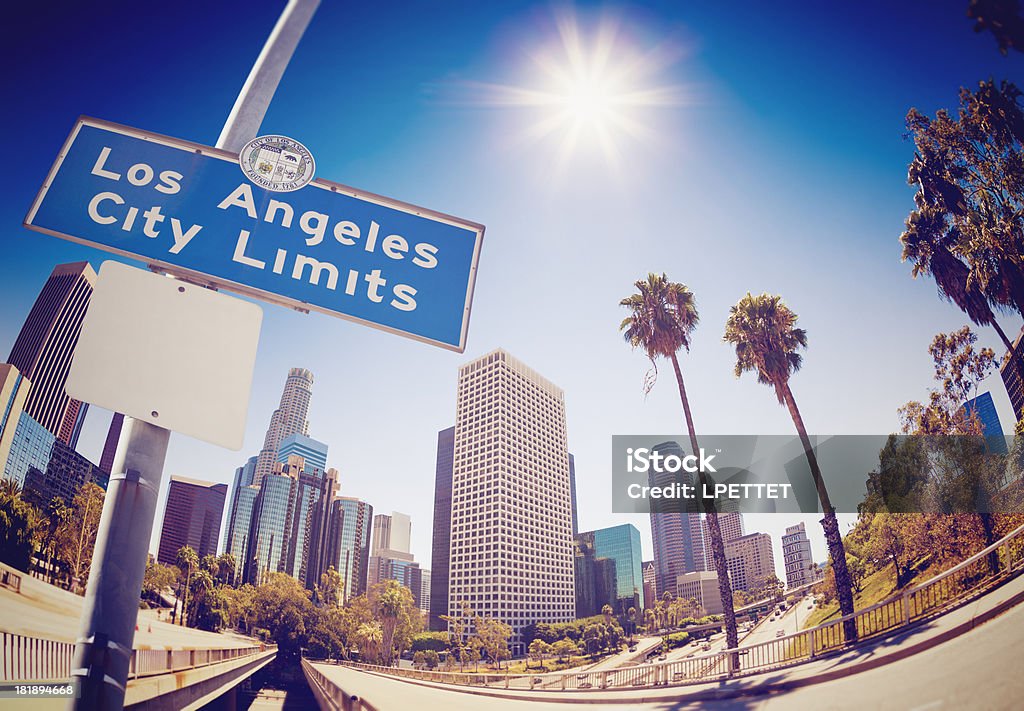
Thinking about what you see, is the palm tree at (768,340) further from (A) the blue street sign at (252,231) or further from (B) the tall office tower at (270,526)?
(B) the tall office tower at (270,526)

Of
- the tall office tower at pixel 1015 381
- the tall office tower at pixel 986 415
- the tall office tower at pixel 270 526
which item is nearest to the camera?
the tall office tower at pixel 1015 381

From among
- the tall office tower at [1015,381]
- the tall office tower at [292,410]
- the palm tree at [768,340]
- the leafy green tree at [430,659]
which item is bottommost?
the leafy green tree at [430,659]

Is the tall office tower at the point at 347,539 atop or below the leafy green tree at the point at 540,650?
atop

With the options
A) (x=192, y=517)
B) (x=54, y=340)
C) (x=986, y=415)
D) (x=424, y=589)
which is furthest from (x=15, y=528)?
(x=424, y=589)


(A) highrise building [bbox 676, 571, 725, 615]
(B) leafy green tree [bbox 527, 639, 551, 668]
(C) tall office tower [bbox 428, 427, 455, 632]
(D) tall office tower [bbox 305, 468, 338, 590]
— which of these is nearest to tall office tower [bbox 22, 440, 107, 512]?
(D) tall office tower [bbox 305, 468, 338, 590]

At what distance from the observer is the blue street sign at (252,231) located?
5.00 ft

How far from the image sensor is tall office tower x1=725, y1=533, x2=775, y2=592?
8275 cm

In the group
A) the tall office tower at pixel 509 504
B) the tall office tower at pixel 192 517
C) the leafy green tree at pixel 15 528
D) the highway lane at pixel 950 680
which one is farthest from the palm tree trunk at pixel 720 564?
the tall office tower at pixel 192 517

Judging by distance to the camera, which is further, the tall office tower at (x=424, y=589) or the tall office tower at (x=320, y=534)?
the tall office tower at (x=424, y=589)

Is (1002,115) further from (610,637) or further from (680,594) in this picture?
(680,594)

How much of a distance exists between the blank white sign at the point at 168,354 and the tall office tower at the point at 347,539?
64079 mm

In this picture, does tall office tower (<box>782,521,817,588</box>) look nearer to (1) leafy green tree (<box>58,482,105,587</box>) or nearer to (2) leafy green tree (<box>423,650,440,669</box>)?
(2) leafy green tree (<box>423,650,440,669</box>)

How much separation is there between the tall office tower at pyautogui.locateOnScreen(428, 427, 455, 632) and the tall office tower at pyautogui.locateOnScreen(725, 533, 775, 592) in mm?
65321

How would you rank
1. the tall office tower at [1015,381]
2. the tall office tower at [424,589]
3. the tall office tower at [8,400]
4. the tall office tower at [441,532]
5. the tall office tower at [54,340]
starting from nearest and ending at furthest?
the tall office tower at [54,340] < the tall office tower at [8,400] < the tall office tower at [1015,381] < the tall office tower at [441,532] < the tall office tower at [424,589]
